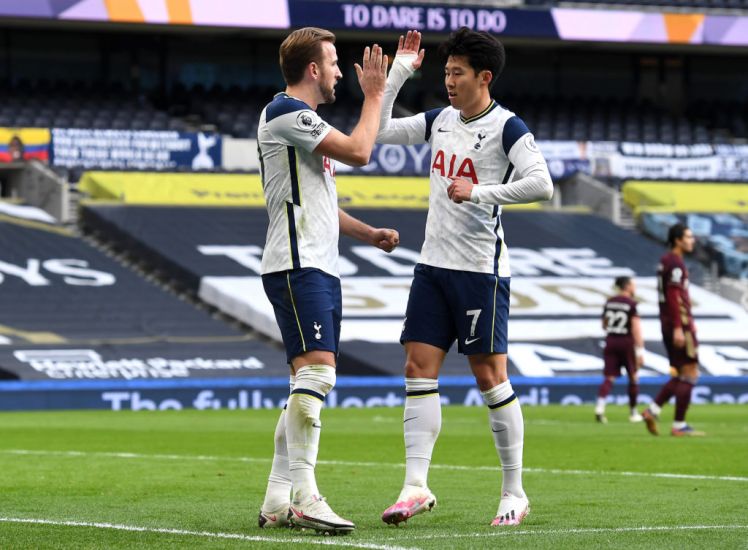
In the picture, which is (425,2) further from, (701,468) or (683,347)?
(701,468)

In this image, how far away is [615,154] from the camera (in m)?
42.0

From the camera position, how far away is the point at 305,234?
7.29 metres

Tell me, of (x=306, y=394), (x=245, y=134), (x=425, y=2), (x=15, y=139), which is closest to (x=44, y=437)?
(x=306, y=394)

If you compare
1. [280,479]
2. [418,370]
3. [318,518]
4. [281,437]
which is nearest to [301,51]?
[418,370]

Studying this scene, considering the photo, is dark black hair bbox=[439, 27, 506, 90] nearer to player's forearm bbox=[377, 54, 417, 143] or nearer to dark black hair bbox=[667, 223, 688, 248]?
player's forearm bbox=[377, 54, 417, 143]

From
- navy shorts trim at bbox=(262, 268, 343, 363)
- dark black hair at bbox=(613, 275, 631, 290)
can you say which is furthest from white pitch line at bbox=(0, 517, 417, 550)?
dark black hair at bbox=(613, 275, 631, 290)

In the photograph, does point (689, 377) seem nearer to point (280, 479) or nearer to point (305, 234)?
point (280, 479)

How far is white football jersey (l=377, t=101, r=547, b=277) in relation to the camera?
25.3 ft

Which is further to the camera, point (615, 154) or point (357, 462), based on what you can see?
point (615, 154)

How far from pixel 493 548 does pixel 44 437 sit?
10939mm

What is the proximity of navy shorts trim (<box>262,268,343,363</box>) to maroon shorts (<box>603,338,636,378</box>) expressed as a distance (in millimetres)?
13490

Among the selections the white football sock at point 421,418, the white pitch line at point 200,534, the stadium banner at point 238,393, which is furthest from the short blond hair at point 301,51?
the stadium banner at point 238,393

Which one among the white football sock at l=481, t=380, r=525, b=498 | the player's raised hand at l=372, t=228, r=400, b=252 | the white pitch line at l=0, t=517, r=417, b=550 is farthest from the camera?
the white football sock at l=481, t=380, r=525, b=498

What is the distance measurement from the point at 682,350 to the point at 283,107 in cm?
986
